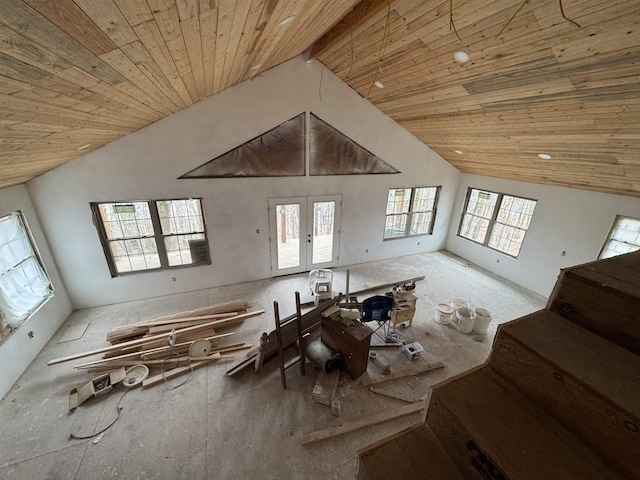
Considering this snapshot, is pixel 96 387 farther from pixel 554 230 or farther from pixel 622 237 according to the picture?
pixel 622 237

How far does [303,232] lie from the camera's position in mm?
6027

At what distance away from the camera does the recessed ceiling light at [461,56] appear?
9.93 feet

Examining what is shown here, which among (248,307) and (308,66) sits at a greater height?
(308,66)

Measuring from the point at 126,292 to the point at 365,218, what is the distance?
5.35 m

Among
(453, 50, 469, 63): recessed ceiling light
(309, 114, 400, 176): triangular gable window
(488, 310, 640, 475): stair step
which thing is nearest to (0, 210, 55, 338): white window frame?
(309, 114, 400, 176): triangular gable window

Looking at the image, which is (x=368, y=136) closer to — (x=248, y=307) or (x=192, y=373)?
(x=248, y=307)

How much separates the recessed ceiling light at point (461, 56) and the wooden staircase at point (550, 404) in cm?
310

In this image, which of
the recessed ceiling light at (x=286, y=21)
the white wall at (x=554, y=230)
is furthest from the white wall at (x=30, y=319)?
the white wall at (x=554, y=230)

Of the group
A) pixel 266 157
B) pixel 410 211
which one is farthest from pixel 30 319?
pixel 410 211

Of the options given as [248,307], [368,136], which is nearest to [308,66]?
[368,136]

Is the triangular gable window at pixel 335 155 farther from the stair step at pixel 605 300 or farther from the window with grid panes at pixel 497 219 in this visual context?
the stair step at pixel 605 300

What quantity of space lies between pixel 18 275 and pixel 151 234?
5.76 feet

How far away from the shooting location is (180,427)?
2.95 meters

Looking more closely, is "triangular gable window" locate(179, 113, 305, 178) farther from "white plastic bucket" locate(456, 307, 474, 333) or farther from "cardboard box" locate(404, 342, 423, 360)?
"white plastic bucket" locate(456, 307, 474, 333)
